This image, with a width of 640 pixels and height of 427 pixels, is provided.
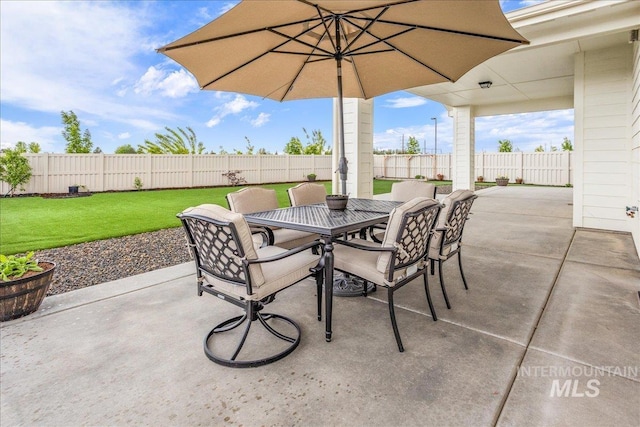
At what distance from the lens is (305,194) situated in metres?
3.92

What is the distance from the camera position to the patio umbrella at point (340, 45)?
90.7 inches

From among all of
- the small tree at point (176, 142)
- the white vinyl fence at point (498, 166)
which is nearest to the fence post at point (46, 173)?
the small tree at point (176, 142)

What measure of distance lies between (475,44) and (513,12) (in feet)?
8.11

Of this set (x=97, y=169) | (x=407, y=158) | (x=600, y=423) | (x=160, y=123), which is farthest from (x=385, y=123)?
(x=600, y=423)

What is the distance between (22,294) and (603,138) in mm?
7767

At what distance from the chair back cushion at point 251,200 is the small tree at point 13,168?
10.4 metres

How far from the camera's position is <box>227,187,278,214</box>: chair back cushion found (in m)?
3.27

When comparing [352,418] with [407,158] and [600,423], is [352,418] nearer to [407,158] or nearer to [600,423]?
[600,423]

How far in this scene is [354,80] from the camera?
391 centimetres

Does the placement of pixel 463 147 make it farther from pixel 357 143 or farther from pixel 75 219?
pixel 75 219

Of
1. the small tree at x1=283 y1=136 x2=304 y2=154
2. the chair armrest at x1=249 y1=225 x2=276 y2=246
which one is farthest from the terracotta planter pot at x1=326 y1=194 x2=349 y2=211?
the small tree at x1=283 y1=136 x2=304 y2=154

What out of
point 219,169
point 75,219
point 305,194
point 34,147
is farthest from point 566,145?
point 34,147

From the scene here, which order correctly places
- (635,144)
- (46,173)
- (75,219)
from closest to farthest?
(635,144)
(75,219)
(46,173)

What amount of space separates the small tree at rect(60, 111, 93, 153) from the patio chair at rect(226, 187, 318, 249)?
1519 cm
